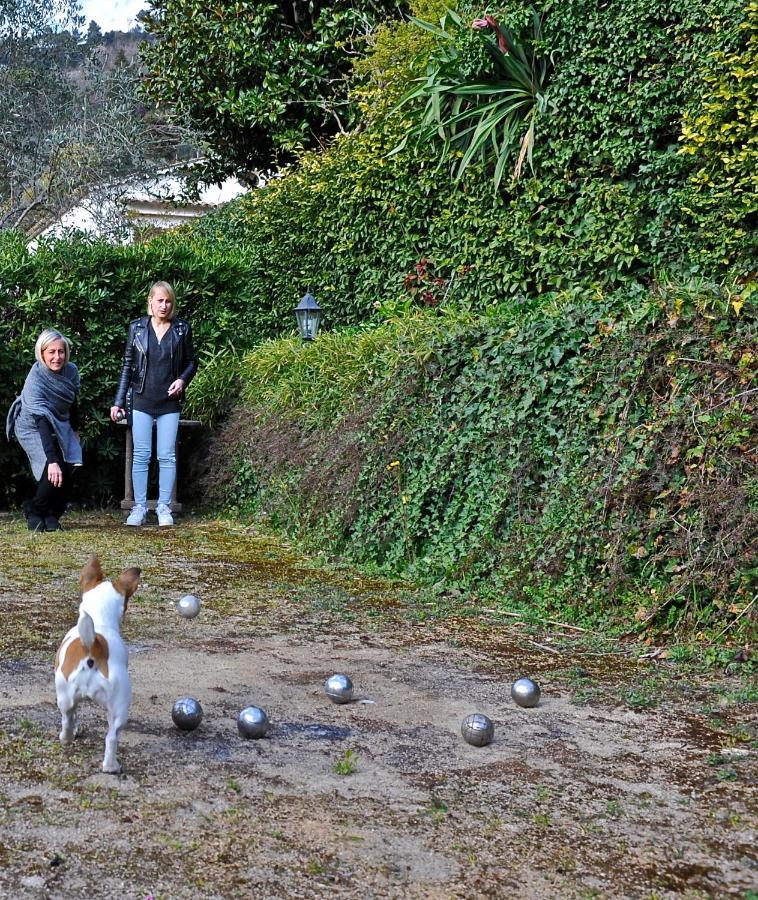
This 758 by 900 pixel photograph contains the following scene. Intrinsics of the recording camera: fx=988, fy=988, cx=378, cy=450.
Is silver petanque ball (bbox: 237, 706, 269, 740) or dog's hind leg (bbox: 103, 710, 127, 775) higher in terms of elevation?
dog's hind leg (bbox: 103, 710, 127, 775)

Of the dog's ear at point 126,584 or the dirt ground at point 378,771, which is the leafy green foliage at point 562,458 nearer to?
the dirt ground at point 378,771

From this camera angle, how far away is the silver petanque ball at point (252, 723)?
3.11 m

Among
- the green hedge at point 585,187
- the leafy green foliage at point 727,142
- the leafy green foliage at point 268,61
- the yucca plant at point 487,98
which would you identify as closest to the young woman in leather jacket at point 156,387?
the green hedge at point 585,187

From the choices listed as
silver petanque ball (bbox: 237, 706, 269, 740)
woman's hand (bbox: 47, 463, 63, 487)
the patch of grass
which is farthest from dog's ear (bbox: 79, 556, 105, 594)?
woman's hand (bbox: 47, 463, 63, 487)

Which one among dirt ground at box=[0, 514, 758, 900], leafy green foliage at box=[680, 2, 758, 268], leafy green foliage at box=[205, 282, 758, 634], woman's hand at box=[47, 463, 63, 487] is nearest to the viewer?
dirt ground at box=[0, 514, 758, 900]

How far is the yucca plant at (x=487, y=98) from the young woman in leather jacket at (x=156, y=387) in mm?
2961

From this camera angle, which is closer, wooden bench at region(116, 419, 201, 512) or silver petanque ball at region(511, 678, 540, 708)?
silver petanque ball at region(511, 678, 540, 708)

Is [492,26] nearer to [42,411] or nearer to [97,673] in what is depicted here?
[42,411]

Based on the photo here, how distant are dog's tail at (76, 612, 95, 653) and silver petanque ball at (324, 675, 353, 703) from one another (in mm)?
1063

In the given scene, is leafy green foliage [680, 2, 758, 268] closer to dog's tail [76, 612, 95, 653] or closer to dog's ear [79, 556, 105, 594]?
dog's ear [79, 556, 105, 594]

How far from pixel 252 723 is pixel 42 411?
202 inches

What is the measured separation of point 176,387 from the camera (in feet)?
26.4

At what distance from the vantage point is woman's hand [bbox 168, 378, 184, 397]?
26.4 ft

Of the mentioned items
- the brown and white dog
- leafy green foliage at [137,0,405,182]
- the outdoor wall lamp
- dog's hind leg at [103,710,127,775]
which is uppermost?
leafy green foliage at [137,0,405,182]
